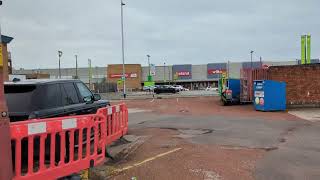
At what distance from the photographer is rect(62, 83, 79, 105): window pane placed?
10.5m

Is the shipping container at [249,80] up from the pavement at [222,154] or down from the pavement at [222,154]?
up

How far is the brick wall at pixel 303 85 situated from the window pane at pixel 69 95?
20323 millimetres

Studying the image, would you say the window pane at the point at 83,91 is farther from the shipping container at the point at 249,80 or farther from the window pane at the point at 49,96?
the shipping container at the point at 249,80

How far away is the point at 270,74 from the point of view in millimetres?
30531

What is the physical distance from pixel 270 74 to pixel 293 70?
5.69 feet

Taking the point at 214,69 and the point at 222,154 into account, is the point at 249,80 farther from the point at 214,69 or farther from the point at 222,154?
the point at 214,69

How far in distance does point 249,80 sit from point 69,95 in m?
22.3

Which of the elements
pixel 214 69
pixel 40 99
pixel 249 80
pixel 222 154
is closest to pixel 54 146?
pixel 40 99

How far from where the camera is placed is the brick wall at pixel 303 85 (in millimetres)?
28766

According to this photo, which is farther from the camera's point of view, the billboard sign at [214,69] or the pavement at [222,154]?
the billboard sign at [214,69]

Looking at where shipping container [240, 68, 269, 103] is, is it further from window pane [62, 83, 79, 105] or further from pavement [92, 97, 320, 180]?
window pane [62, 83, 79, 105]

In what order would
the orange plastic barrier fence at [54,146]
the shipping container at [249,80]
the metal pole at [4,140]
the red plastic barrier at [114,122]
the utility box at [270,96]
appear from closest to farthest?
the metal pole at [4,140], the orange plastic barrier fence at [54,146], the red plastic barrier at [114,122], the utility box at [270,96], the shipping container at [249,80]

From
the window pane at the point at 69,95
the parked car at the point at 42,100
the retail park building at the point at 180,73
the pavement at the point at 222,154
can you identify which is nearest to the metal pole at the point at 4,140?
the parked car at the point at 42,100

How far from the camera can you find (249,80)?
31.6 meters
